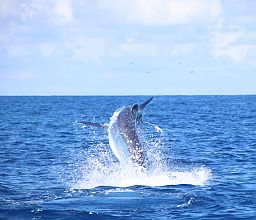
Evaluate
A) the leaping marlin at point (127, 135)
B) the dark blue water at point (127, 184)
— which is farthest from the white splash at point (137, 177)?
the leaping marlin at point (127, 135)

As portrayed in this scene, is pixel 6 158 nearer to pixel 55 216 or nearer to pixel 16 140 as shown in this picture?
pixel 16 140

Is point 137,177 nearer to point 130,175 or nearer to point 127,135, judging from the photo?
point 130,175

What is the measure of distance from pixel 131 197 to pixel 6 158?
549 inches

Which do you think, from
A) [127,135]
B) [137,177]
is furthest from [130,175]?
[127,135]

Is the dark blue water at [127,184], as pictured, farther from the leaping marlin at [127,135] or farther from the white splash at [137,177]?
the leaping marlin at [127,135]

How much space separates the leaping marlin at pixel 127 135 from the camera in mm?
23094

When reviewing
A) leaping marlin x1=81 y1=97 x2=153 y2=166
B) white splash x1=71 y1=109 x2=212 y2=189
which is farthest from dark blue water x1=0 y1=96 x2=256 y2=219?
leaping marlin x1=81 y1=97 x2=153 y2=166

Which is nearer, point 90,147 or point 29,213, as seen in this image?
point 29,213

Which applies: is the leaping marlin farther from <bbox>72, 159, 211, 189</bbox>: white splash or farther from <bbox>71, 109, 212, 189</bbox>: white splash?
<bbox>72, 159, 211, 189</bbox>: white splash

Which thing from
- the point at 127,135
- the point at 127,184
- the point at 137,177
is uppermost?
the point at 127,135

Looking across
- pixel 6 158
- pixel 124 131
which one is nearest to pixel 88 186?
pixel 124 131

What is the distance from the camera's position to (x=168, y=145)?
133 ft

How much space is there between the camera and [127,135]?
23.4 meters

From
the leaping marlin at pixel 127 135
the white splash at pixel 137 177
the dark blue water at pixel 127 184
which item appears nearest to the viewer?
the dark blue water at pixel 127 184
